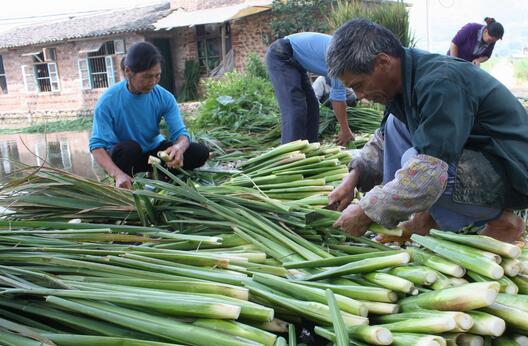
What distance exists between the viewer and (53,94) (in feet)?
64.8

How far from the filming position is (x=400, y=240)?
2039mm

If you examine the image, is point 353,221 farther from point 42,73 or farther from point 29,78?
point 29,78

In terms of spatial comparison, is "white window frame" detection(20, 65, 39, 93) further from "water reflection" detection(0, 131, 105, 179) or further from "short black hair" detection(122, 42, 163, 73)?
"short black hair" detection(122, 42, 163, 73)

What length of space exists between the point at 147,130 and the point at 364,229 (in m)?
2.26

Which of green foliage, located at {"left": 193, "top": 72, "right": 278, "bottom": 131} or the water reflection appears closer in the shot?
green foliage, located at {"left": 193, "top": 72, "right": 278, "bottom": 131}

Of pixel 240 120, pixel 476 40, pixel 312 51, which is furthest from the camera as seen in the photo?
pixel 476 40

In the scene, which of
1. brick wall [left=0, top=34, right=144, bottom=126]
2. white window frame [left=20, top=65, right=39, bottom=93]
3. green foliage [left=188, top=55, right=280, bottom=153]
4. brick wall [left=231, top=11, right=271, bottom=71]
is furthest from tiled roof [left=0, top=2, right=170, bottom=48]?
green foliage [left=188, top=55, right=280, bottom=153]

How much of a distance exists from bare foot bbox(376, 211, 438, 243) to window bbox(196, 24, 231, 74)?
14977 millimetres

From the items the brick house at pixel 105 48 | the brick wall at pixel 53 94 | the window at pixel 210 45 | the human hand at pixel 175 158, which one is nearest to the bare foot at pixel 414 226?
the human hand at pixel 175 158

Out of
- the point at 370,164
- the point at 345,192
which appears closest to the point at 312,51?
the point at 370,164

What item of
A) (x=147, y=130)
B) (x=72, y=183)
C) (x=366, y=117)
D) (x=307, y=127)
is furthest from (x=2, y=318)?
(x=366, y=117)

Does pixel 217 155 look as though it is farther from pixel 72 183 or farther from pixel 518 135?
pixel 518 135

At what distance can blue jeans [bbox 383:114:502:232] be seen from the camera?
6.35 ft

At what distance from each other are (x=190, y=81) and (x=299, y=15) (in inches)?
182
